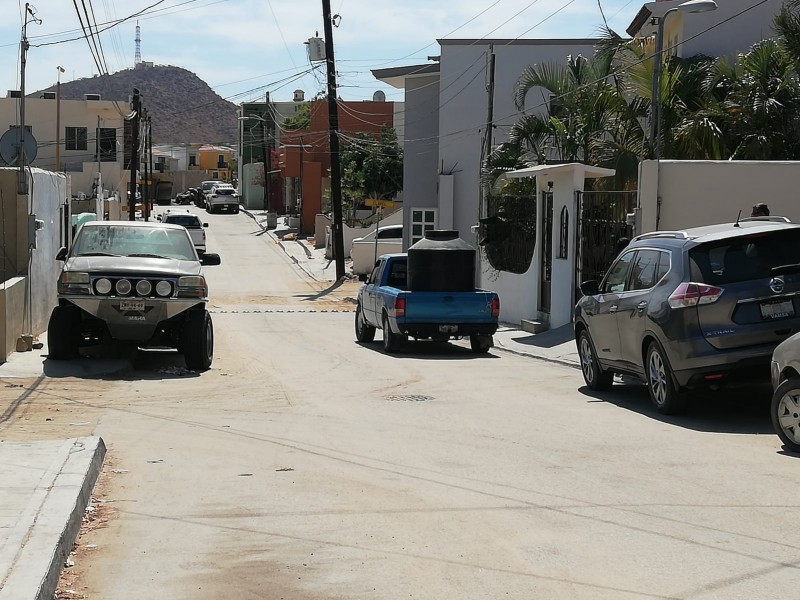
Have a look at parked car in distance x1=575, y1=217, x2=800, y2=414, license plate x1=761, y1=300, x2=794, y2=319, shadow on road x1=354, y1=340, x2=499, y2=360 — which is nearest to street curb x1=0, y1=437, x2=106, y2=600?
parked car in distance x1=575, y1=217, x2=800, y2=414

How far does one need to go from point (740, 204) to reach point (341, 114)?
179 feet

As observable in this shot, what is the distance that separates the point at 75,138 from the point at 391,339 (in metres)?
62.1

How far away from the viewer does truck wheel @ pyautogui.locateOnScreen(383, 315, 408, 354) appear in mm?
20186

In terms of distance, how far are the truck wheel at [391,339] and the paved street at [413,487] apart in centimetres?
361

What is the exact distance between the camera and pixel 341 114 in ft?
233

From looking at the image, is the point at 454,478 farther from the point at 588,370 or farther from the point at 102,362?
the point at 102,362

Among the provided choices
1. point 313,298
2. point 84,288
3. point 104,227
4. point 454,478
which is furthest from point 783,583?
point 313,298

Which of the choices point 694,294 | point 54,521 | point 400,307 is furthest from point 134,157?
point 54,521

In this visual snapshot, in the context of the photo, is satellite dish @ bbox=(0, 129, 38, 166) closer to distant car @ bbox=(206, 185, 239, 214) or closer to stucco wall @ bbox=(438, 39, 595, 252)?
stucco wall @ bbox=(438, 39, 595, 252)

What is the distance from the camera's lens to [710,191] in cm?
1819

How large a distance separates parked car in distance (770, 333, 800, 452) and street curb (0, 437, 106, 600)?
18.1 ft

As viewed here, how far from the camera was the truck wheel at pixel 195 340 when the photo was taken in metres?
16.5

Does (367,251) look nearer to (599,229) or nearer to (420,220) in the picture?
(420,220)

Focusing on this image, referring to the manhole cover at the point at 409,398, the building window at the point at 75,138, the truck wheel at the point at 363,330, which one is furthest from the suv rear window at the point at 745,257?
the building window at the point at 75,138
